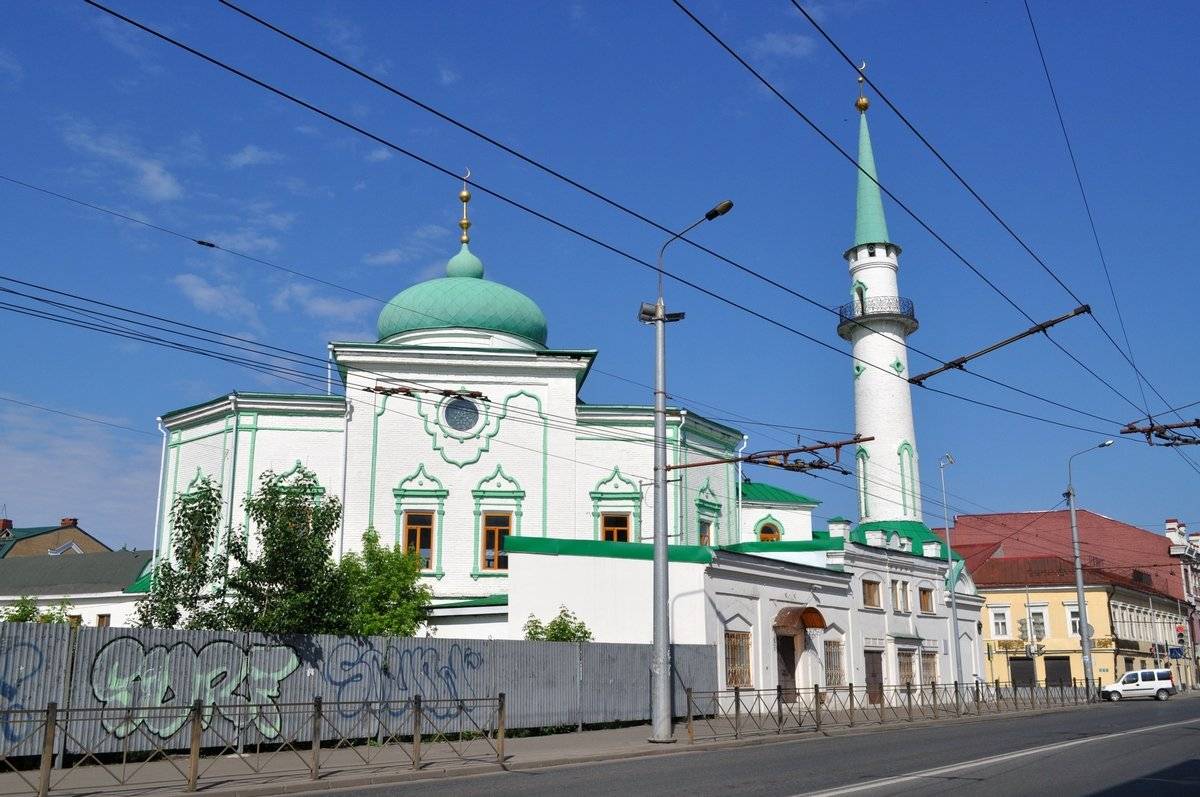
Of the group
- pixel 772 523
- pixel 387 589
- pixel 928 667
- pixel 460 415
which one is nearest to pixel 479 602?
pixel 387 589

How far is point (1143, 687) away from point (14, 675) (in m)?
41.8

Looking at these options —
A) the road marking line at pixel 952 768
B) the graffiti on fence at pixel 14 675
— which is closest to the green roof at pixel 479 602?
the graffiti on fence at pixel 14 675

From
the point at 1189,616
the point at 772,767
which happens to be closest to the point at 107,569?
the point at 772,767

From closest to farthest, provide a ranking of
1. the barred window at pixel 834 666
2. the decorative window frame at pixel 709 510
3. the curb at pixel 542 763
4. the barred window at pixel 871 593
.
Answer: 1. the curb at pixel 542 763
2. the barred window at pixel 834 666
3. the barred window at pixel 871 593
4. the decorative window frame at pixel 709 510

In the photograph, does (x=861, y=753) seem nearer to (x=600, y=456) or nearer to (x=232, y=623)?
(x=232, y=623)

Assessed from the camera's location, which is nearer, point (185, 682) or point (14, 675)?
point (14, 675)

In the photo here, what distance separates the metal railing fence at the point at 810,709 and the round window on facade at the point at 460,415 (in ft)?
39.2

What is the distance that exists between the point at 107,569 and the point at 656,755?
41268 millimetres

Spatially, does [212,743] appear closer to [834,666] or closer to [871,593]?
[834,666]

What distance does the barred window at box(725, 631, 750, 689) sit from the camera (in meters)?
28.2

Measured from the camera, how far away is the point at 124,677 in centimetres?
1692

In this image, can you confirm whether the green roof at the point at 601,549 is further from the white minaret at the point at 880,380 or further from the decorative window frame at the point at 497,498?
the white minaret at the point at 880,380

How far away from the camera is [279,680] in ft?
63.0

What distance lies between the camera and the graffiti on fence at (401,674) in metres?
20.2
